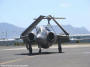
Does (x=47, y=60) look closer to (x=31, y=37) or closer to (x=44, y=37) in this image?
(x=44, y=37)

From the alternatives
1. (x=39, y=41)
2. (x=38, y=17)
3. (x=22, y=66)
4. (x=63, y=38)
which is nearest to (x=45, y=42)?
(x=39, y=41)

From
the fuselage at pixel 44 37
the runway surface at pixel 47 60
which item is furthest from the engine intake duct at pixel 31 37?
the runway surface at pixel 47 60

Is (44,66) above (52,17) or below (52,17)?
below

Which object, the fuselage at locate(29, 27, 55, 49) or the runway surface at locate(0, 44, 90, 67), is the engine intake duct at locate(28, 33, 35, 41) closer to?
the fuselage at locate(29, 27, 55, 49)

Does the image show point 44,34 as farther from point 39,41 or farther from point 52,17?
point 52,17

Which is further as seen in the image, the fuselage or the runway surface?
the fuselage

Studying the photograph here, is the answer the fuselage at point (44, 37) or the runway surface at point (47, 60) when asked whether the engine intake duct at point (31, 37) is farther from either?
the runway surface at point (47, 60)

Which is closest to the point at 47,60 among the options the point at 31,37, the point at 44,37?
the point at 44,37

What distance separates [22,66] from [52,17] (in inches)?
1029

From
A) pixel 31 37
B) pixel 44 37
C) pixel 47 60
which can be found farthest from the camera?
pixel 31 37

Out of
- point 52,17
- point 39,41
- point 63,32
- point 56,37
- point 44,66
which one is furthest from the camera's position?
point 52,17

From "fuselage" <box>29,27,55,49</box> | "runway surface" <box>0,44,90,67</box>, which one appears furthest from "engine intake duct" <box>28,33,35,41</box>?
"runway surface" <box>0,44,90,67</box>

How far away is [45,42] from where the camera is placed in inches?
1410

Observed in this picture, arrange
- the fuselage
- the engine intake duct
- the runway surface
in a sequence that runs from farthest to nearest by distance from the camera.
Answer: the engine intake duct, the fuselage, the runway surface
